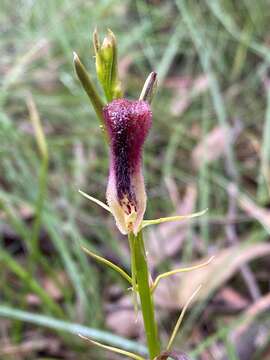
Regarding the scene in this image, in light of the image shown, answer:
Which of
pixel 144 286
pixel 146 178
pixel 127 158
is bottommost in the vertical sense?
pixel 144 286

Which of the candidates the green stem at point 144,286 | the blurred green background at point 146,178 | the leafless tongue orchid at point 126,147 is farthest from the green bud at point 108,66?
the blurred green background at point 146,178

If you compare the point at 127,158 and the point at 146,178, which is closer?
the point at 127,158

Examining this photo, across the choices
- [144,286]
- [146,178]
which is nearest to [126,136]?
[144,286]

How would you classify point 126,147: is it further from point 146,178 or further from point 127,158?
point 146,178

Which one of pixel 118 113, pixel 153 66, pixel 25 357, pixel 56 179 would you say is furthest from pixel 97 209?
pixel 118 113

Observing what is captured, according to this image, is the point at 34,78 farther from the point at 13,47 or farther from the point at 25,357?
the point at 25,357

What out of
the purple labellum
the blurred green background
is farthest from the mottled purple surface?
the blurred green background

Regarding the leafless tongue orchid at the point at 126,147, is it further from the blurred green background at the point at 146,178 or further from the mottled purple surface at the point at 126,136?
the blurred green background at the point at 146,178
